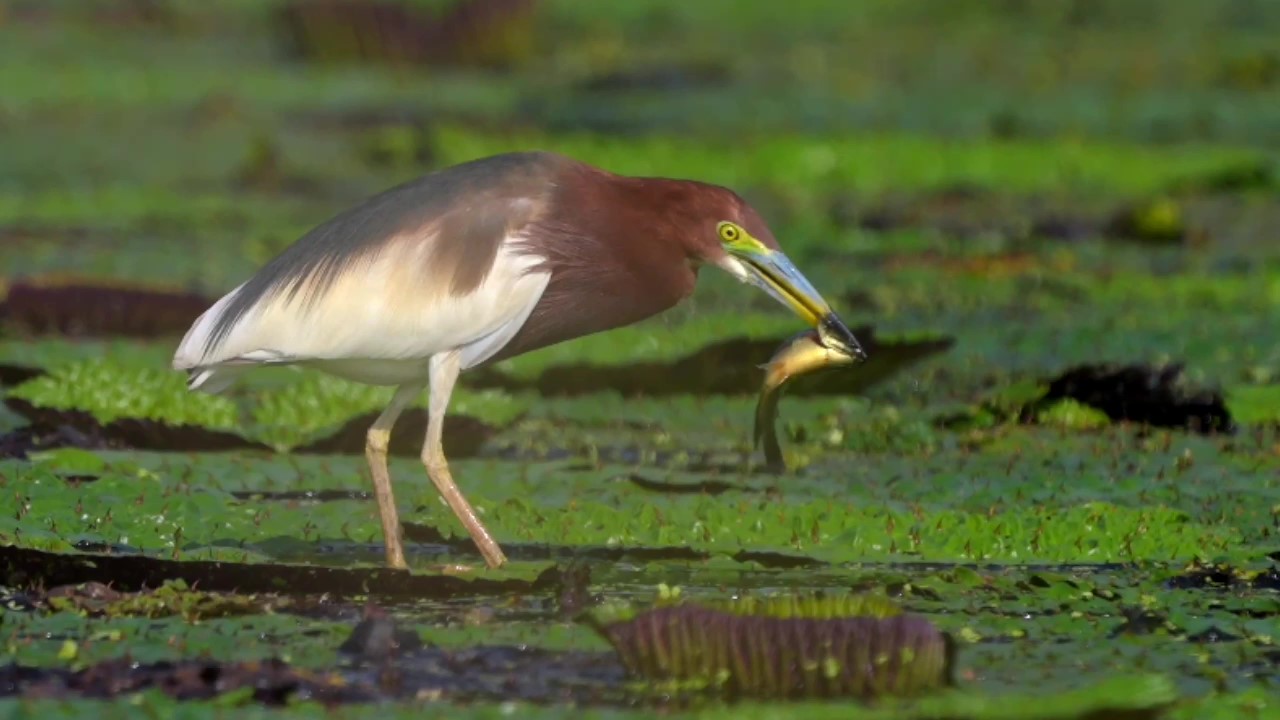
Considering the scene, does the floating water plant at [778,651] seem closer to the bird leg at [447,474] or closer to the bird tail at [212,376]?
the bird leg at [447,474]

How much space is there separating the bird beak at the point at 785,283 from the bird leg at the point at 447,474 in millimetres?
864

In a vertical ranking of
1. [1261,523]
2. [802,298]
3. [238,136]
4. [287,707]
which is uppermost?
[238,136]

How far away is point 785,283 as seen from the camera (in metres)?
6.90

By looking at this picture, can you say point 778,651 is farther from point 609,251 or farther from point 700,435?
point 700,435

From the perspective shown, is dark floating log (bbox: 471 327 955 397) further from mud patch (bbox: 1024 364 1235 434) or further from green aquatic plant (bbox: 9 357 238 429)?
green aquatic plant (bbox: 9 357 238 429)

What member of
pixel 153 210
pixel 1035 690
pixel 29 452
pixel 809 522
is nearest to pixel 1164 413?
pixel 809 522

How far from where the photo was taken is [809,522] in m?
7.35

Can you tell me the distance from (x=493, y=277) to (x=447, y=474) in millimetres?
678

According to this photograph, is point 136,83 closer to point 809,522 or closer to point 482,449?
point 482,449

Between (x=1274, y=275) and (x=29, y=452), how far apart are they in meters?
6.74

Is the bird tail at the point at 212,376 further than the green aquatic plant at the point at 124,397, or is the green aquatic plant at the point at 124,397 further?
the green aquatic plant at the point at 124,397

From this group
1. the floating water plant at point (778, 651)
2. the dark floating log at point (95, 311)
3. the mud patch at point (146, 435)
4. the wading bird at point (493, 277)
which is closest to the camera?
the floating water plant at point (778, 651)

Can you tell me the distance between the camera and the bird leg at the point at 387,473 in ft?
22.7

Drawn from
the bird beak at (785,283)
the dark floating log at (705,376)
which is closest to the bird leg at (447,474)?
the bird beak at (785,283)
